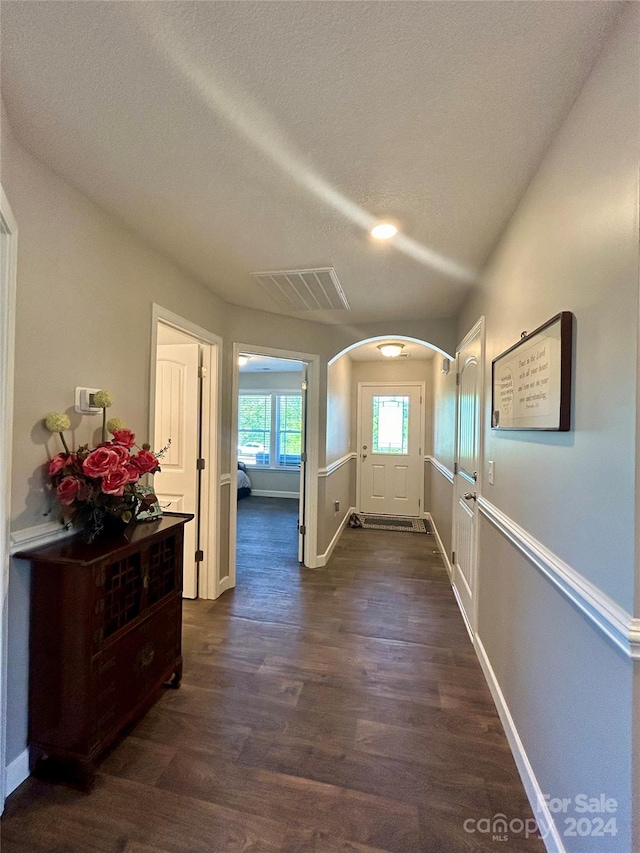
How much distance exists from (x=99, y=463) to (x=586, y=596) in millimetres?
1740

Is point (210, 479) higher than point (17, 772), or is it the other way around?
point (210, 479)

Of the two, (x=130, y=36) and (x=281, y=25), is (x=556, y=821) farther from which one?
(x=130, y=36)

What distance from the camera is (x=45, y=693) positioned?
1.38m

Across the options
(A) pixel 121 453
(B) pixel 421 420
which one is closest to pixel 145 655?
(A) pixel 121 453

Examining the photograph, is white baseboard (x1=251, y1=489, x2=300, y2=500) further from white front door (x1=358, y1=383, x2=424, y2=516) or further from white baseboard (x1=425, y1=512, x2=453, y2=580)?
white baseboard (x1=425, y1=512, x2=453, y2=580)

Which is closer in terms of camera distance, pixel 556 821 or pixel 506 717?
pixel 556 821

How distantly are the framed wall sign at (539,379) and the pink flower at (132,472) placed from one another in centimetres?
165

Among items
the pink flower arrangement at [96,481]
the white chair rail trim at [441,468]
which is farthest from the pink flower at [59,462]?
the white chair rail trim at [441,468]

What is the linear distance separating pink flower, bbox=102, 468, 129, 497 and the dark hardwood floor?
1.12 meters

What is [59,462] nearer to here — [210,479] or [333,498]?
[210,479]

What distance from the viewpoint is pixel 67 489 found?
142 cm

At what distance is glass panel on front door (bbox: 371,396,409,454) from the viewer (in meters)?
5.68

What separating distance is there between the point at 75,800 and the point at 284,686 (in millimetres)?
932

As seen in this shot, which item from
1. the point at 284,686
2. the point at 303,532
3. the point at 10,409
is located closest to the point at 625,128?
the point at 10,409
